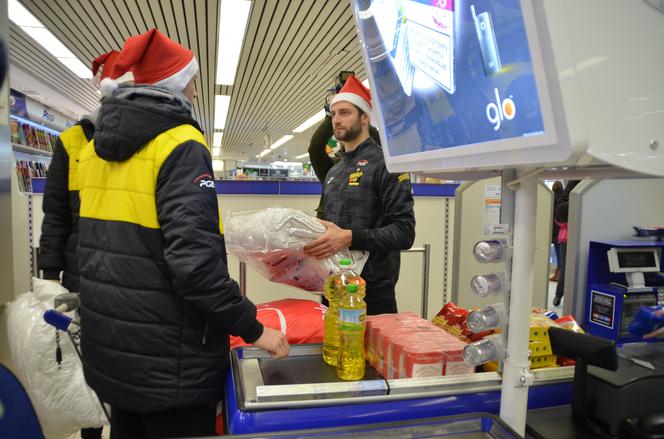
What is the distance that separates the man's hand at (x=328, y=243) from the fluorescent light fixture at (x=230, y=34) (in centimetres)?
521

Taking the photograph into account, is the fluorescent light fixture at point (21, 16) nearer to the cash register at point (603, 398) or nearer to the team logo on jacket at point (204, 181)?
the team logo on jacket at point (204, 181)

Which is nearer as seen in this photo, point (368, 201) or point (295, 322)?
point (295, 322)

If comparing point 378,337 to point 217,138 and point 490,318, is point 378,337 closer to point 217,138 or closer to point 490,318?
point 490,318

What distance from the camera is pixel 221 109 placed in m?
13.1

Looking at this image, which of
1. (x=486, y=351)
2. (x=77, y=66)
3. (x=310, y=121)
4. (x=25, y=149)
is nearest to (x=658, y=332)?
(x=486, y=351)

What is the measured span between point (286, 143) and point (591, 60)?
2124 cm

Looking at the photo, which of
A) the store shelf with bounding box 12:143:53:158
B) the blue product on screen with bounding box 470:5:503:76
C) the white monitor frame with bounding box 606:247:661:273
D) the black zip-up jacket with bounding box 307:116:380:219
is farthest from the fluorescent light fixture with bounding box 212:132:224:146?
the blue product on screen with bounding box 470:5:503:76

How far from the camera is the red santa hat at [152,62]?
3.65 ft

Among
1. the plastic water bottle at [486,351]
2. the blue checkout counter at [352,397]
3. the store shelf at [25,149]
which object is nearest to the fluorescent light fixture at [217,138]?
the store shelf at [25,149]

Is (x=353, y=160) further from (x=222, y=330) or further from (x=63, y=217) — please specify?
(x=63, y=217)

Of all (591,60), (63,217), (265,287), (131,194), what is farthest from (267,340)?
(265,287)

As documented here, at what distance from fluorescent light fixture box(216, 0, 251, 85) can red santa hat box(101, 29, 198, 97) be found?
5105 mm

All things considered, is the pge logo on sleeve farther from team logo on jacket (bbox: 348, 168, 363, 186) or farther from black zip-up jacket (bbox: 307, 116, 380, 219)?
black zip-up jacket (bbox: 307, 116, 380, 219)

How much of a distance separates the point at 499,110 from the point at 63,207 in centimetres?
198
